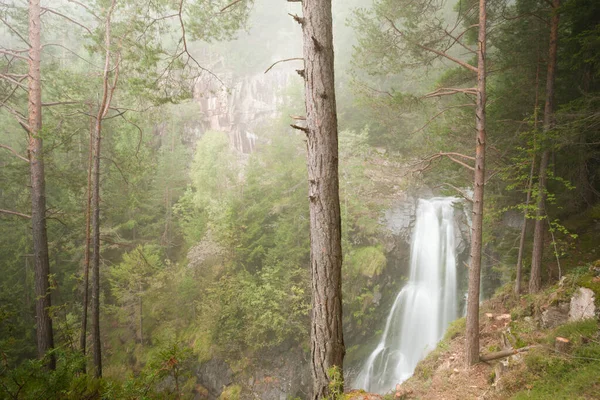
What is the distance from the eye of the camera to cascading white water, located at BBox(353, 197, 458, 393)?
41.6ft

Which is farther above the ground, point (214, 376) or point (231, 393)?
point (214, 376)

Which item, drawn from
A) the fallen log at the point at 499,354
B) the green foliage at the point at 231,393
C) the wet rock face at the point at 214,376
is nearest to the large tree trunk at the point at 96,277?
the green foliage at the point at 231,393

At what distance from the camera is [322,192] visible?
3.09 metres

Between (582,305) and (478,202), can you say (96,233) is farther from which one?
(582,305)

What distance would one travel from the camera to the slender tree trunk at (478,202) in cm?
538

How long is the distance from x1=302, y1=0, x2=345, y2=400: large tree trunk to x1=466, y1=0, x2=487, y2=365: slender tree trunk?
370 cm

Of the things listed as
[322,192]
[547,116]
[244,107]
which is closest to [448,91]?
[547,116]

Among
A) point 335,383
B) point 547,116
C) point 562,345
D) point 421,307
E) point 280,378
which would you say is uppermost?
point 547,116

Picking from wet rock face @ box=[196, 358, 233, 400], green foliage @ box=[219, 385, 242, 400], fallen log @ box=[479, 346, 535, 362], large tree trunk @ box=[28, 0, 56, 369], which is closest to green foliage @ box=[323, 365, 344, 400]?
fallen log @ box=[479, 346, 535, 362]

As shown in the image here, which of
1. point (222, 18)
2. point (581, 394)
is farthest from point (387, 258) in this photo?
point (222, 18)

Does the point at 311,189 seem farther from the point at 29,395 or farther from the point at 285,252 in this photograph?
the point at 285,252

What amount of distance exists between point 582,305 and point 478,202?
2.38m

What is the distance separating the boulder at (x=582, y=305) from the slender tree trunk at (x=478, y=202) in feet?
4.95

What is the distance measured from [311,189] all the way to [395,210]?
43.5ft
